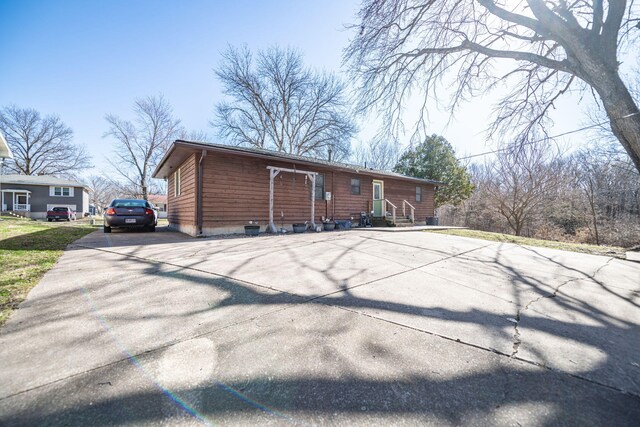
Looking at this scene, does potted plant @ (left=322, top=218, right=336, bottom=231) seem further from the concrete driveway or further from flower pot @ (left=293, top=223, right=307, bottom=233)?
the concrete driveway

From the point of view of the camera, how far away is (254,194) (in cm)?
985

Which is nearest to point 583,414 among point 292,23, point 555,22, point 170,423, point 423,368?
point 423,368

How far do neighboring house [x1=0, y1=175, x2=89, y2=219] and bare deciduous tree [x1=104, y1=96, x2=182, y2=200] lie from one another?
236 inches

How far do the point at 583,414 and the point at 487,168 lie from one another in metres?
23.8

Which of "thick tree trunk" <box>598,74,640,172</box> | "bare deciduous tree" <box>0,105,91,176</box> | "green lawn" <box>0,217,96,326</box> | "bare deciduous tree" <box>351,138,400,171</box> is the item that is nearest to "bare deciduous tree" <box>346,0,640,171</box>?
"thick tree trunk" <box>598,74,640,172</box>

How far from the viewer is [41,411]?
3.80 ft

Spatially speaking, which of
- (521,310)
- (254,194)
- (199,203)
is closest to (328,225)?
(254,194)

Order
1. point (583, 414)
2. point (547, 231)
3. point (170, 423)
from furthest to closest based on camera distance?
point (547, 231) < point (583, 414) < point (170, 423)

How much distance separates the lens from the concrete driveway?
1233 mm

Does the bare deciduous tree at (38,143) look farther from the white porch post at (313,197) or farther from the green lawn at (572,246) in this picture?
the green lawn at (572,246)

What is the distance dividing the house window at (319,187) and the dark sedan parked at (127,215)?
22.8 feet

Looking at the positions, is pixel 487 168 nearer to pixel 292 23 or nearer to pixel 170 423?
pixel 292 23

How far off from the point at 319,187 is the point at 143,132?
2639 cm


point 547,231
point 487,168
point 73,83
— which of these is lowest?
point 547,231
